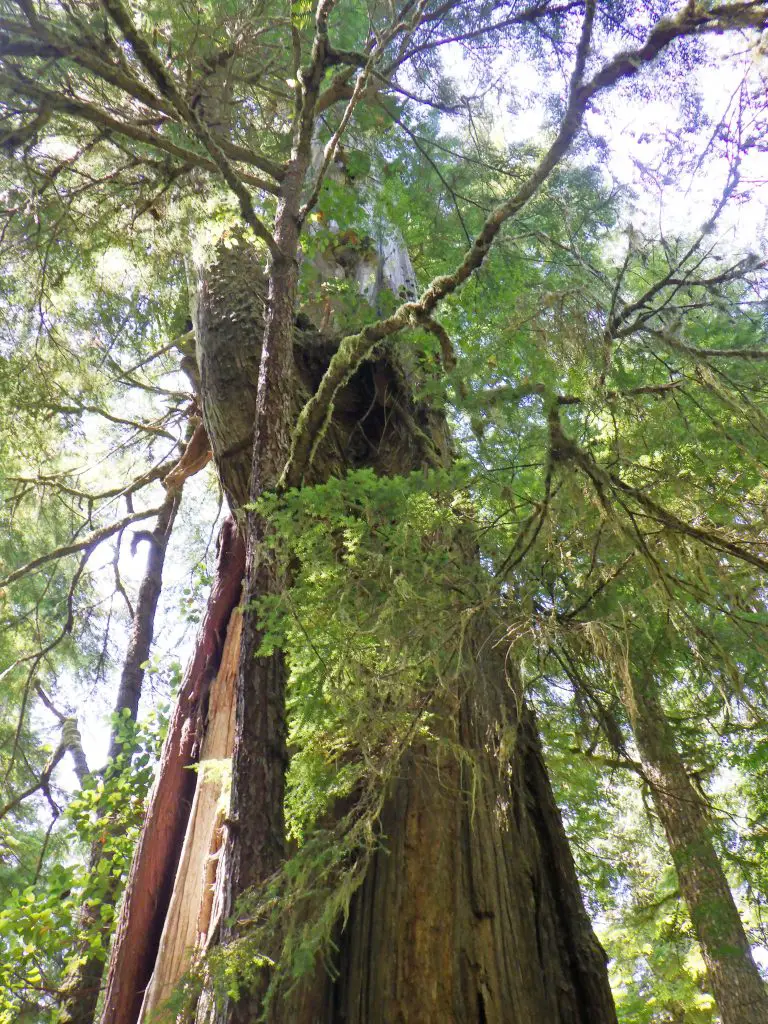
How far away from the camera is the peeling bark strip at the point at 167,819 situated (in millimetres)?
3436

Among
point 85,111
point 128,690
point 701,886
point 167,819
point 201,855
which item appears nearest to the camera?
point 85,111

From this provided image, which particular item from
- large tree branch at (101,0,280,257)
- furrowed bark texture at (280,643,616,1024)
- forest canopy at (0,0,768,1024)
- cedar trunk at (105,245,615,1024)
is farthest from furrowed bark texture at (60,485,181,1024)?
large tree branch at (101,0,280,257)

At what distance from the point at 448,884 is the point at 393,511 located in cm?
135

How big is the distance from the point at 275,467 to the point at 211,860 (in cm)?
195

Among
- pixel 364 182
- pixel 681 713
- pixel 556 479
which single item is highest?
pixel 364 182

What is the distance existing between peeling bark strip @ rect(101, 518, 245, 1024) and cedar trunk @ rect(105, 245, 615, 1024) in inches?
7.4

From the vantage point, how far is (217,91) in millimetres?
4879

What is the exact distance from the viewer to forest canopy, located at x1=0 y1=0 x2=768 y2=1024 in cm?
241

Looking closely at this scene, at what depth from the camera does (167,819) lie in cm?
389

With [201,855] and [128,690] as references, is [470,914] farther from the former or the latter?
[128,690]

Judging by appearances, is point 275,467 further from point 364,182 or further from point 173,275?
point 364,182

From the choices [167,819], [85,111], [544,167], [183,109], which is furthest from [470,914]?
[85,111]

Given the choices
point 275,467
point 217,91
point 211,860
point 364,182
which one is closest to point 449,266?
point 364,182

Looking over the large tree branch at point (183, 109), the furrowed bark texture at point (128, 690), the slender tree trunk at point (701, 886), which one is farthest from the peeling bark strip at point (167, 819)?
the slender tree trunk at point (701, 886)
